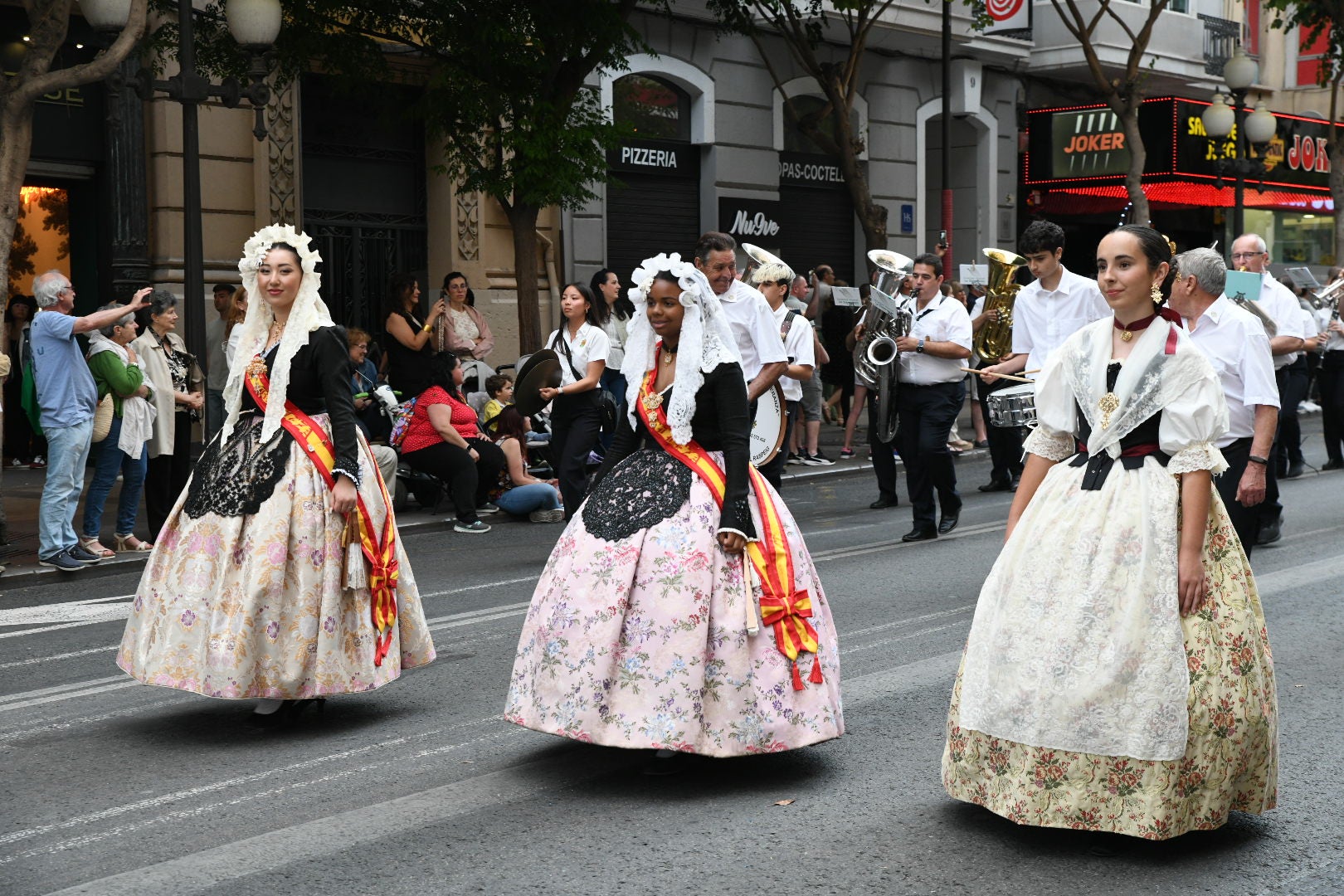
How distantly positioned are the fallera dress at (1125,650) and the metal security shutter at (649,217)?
656 inches

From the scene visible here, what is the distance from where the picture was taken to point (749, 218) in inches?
913

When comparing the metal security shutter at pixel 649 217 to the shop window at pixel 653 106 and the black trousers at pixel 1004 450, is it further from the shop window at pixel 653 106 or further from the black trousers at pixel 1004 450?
the black trousers at pixel 1004 450

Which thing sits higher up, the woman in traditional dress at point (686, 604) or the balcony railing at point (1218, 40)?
the balcony railing at point (1218, 40)

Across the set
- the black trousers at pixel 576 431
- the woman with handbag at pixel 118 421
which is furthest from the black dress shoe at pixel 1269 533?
the woman with handbag at pixel 118 421

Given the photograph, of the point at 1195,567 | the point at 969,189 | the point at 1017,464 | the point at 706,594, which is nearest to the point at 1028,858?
the point at 1195,567

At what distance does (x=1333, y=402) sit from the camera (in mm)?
15648

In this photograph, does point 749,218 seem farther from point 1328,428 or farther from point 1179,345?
point 1179,345

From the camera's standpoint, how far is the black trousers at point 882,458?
12047mm

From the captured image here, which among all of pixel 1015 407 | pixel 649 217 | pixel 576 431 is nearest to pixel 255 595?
pixel 576 431

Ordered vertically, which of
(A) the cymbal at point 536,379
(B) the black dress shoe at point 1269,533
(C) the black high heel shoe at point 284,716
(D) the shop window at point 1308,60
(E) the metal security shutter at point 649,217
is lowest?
(C) the black high heel shoe at point 284,716

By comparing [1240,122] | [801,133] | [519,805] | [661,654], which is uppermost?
[801,133]

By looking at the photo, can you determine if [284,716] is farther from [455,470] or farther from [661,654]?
[455,470]

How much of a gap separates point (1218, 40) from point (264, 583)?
28715 mm

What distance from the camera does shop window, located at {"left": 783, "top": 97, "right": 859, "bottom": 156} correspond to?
24062 mm
